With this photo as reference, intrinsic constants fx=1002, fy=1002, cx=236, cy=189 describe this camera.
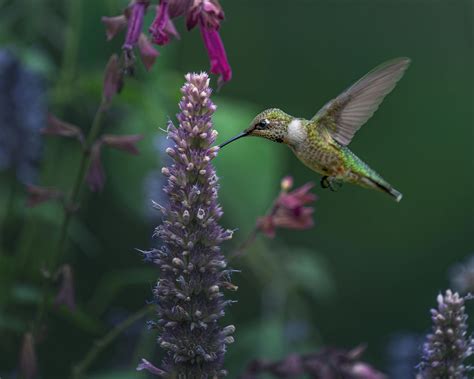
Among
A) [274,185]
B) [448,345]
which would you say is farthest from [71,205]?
[274,185]

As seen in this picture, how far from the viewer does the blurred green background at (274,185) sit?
2201 millimetres

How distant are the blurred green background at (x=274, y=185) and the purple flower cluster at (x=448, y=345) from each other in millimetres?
748

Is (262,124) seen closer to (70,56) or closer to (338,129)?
(338,129)

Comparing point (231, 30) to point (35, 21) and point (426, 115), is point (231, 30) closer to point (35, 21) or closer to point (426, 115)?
point (426, 115)

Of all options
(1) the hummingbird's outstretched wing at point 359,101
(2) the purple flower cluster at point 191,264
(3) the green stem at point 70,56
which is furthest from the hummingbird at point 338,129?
(3) the green stem at point 70,56

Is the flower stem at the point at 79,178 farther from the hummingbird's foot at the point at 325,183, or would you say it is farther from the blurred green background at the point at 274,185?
the hummingbird's foot at the point at 325,183

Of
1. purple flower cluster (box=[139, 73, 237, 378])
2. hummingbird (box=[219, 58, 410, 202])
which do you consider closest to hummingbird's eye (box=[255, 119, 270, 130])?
hummingbird (box=[219, 58, 410, 202])

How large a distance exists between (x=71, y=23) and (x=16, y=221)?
22.4 inches

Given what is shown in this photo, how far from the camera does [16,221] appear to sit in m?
2.52

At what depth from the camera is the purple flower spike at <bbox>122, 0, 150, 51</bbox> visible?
145 cm

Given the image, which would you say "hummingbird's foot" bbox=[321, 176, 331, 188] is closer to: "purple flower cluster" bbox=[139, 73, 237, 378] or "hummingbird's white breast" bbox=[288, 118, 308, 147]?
"hummingbird's white breast" bbox=[288, 118, 308, 147]

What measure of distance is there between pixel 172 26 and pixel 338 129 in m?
0.39

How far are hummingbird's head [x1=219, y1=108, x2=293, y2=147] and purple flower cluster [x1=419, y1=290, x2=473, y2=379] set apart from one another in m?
0.42

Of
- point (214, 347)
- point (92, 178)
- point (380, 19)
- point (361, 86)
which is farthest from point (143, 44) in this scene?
point (380, 19)
